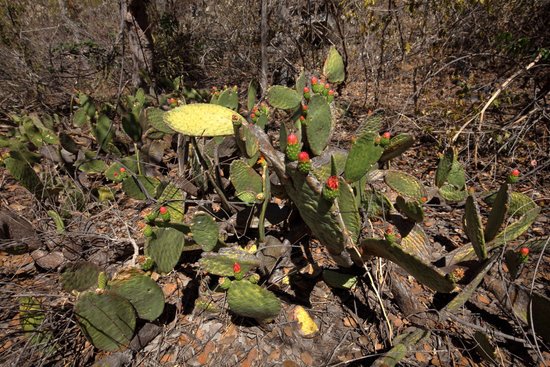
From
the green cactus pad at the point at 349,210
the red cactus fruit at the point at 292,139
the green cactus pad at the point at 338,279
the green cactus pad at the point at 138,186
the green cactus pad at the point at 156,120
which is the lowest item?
the green cactus pad at the point at 338,279

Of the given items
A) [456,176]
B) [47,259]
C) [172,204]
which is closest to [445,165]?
[456,176]

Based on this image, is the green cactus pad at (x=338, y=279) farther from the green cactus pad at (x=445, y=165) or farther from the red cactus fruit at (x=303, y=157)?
the green cactus pad at (x=445, y=165)

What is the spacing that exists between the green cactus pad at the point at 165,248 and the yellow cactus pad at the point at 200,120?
45cm

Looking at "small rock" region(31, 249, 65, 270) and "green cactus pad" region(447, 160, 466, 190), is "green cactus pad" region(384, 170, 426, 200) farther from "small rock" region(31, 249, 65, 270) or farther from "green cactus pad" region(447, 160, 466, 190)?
"small rock" region(31, 249, 65, 270)

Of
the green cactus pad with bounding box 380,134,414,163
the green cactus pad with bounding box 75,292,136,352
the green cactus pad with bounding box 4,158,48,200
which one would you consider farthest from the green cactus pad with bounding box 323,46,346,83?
the green cactus pad with bounding box 4,158,48,200

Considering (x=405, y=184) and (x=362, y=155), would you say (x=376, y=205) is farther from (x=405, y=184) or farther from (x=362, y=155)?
(x=362, y=155)

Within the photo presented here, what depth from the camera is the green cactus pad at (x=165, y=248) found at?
1290mm

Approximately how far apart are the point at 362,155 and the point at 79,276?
4.03 ft

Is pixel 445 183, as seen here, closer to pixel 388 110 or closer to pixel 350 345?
pixel 350 345

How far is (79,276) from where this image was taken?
1.24 meters

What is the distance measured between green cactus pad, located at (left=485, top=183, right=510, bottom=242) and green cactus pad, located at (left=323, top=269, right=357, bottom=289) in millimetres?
608

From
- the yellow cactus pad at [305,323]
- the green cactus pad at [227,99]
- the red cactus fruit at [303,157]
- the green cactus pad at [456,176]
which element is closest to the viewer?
the red cactus fruit at [303,157]

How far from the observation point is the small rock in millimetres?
1749

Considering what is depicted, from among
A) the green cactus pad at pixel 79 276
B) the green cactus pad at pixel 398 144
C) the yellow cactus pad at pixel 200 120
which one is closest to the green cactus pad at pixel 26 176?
the green cactus pad at pixel 79 276
